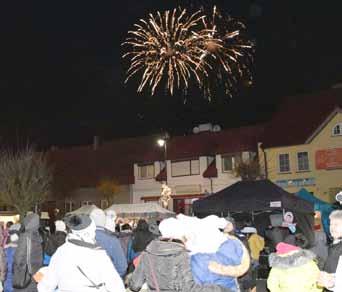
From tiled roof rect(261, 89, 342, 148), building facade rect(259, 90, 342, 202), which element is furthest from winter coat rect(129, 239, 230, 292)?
tiled roof rect(261, 89, 342, 148)

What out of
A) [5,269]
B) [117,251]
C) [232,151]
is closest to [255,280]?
[117,251]

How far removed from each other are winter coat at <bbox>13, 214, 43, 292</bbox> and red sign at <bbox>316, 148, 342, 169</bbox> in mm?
32861

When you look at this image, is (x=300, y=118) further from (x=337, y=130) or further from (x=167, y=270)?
(x=167, y=270)

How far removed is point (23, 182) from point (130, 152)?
11.6 m

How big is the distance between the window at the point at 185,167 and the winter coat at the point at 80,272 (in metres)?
A: 41.4

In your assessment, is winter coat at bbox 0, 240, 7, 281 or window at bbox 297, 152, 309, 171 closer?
winter coat at bbox 0, 240, 7, 281

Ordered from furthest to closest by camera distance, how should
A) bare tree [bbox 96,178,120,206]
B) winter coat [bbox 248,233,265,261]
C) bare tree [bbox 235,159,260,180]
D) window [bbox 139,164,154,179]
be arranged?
1. bare tree [bbox 96,178,120,206]
2. window [bbox 139,164,154,179]
3. bare tree [bbox 235,159,260,180]
4. winter coat [bbox 248,233,265,261]

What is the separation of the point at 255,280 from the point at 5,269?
5.04 m

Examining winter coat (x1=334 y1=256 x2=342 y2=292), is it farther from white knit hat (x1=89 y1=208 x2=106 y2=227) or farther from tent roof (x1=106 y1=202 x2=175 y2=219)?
tent roof (x1=106 y1=202 x2=175 y2=219)

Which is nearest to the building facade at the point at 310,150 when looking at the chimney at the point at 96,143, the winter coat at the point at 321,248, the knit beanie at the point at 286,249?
the chimney at the point at 96,143

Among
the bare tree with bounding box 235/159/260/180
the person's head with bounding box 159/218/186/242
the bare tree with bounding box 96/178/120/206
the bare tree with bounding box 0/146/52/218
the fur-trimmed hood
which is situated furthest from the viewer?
the bare tree with bounding box 96/178/120/206

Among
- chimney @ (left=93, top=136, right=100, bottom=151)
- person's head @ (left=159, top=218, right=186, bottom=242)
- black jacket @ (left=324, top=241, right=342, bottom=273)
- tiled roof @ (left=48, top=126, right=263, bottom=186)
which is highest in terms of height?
chimney @ (left=93, top=136, right=100, bottom=151)

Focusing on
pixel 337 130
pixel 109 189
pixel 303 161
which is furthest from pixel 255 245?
pixel 109 189

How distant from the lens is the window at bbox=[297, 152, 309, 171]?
40625 millimetres
